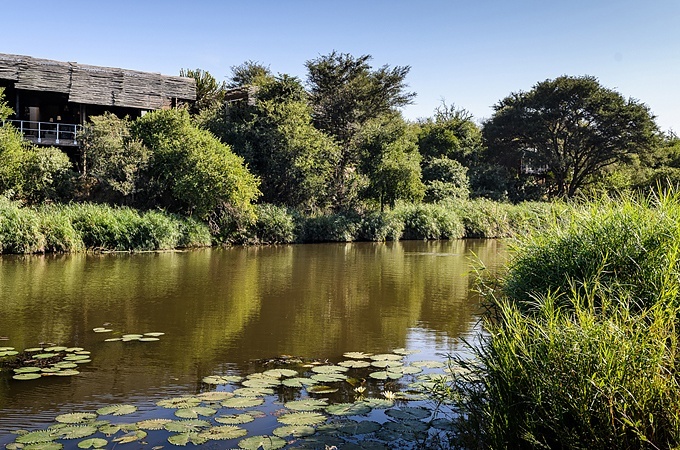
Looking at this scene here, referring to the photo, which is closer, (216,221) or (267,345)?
(267,345)

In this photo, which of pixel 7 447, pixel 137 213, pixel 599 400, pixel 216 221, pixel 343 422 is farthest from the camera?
pixel 216 221

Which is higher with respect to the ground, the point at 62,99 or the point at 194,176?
the point at 62,99

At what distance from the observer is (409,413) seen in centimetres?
546

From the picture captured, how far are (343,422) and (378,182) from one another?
84.8ft

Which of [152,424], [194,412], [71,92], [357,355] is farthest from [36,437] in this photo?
[71,92]

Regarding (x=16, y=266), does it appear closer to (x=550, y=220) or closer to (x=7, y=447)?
(x=7, y=447)

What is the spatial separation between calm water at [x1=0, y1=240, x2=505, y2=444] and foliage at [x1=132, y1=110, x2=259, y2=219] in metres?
5.55

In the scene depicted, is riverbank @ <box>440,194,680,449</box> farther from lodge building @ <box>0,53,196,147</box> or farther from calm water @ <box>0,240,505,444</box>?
lodge building @ <box>0,53,196,147</box>

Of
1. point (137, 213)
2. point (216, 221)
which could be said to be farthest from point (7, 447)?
point (216, 221)

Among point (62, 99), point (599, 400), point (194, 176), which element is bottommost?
point (599, 400)

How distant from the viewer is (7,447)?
4.62 metres

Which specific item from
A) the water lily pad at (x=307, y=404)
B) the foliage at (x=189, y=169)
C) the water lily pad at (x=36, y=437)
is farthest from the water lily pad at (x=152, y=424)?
the foliage at (x=189, y=169)

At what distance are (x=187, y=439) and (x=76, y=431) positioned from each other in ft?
3.06

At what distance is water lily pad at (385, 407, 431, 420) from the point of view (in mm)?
5352
